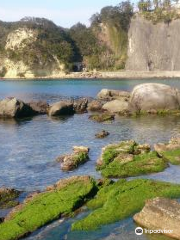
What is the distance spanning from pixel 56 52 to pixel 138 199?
167627mm

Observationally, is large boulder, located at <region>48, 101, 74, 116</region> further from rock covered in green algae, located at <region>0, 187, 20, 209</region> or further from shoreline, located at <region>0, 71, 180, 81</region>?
shoreline, located at <region>0, 71, 180, 81</region>

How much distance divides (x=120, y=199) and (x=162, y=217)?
152 inches

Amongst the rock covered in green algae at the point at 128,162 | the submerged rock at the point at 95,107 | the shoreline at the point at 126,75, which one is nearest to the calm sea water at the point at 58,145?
the rock covered in green algae at the point at 128,162

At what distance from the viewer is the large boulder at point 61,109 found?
197 feet

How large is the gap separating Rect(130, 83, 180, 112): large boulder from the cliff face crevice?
108 meters

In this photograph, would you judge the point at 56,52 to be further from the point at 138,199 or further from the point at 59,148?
the point at 138,199

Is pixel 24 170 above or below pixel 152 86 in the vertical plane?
below

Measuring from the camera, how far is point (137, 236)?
18734mm

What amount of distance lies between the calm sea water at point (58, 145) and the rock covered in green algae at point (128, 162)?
0.83 meters

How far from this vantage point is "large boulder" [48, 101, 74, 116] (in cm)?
6014

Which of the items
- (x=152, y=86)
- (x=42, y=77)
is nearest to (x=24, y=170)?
(x=152, y=86)

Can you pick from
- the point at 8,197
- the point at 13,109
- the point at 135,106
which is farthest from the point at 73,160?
the point at 13,109

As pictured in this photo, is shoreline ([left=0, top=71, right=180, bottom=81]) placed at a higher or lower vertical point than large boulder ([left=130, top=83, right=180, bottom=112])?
lower

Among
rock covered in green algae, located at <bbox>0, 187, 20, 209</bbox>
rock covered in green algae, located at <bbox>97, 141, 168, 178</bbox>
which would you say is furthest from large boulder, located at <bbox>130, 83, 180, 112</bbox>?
rock covered in green algae, located at <bbox>0, 187, 20, 209</bbox>
